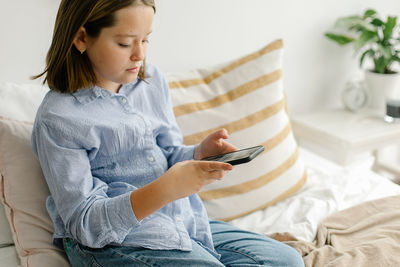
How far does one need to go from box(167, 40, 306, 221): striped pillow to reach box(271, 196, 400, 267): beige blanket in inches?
7.8

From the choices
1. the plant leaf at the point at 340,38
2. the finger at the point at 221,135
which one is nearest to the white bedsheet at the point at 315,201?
the finger at the point at 221,135

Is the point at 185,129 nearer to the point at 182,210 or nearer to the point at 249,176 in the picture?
the point at 249,176

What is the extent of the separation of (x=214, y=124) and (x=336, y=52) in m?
0.96

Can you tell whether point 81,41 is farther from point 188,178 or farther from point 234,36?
point 234,36

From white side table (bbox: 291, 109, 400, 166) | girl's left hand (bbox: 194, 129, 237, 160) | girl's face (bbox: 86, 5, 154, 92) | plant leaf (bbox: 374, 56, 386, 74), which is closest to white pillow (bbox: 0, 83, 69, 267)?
girl's face (bbox: 86, 5, 154, 92)

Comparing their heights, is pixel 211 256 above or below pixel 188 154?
below

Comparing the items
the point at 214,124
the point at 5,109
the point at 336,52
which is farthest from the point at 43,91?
the point at 336,52

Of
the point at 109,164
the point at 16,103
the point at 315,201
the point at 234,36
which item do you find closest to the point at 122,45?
the point at 109,164

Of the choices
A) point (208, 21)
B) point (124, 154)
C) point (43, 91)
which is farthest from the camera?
point (208, 21)

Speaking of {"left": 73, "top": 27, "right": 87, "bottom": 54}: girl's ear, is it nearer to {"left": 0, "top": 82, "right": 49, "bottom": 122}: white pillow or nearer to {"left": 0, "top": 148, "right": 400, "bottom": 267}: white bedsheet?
{"left": 0, "top": 82, "right": 49, "bottom": 122}: white pillow

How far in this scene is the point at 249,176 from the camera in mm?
1386

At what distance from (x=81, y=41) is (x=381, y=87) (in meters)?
1.47

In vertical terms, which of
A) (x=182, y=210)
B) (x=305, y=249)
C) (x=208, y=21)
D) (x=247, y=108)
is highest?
(x=208, y=21)

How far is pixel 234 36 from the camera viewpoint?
175cm
